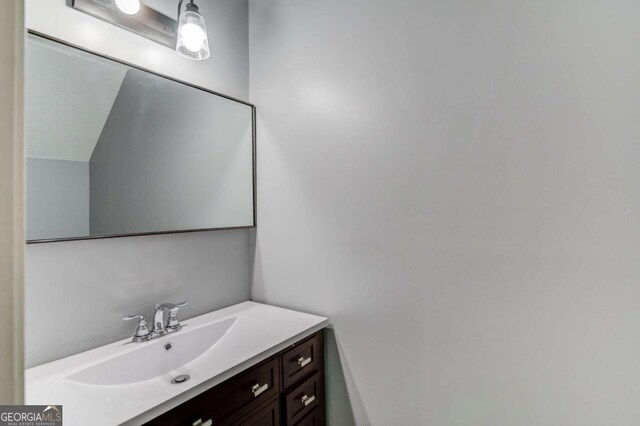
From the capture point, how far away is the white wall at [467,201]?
3.06 ft

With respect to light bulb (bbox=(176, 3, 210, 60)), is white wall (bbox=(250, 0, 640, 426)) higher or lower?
lower

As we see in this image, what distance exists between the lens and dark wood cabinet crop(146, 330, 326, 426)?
925 millimetres

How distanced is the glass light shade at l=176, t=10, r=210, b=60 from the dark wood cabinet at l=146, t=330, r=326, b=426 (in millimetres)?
1248

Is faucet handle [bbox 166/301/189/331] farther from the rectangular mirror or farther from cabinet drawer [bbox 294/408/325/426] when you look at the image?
cabinet drawer [bbox 294/408/325/426]

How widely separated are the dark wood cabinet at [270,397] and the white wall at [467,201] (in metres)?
0.17

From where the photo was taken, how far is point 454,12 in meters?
1.14

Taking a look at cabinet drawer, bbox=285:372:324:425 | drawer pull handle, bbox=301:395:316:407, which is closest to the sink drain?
cabinet drawer, bbox=285:372:324:425

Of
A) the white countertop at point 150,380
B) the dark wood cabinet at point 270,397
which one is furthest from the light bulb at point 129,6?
the dark wood cabinet at point 270,397

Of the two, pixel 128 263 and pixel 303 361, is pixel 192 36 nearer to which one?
pixel 128 263

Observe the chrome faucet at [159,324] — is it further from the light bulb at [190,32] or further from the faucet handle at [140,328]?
the light bulb at [190,32]

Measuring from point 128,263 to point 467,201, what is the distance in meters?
1.31

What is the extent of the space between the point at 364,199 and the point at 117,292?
3.43ft

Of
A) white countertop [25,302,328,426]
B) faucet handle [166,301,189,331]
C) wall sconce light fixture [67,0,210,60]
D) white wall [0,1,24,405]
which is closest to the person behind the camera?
white wall [0,1,24,405]

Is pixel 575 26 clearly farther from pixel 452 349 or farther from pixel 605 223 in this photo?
pixel 452 349
